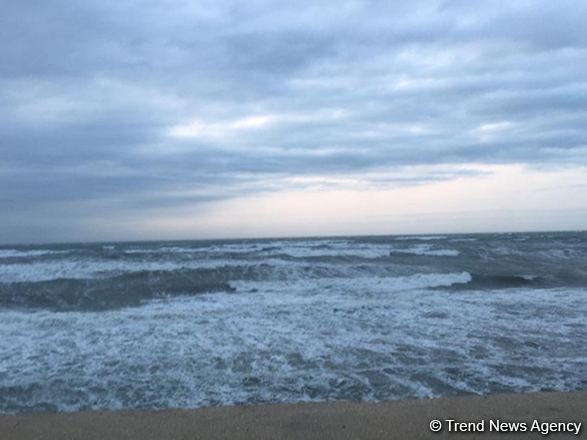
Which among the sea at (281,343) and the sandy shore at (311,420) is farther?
the sea at (281,343)

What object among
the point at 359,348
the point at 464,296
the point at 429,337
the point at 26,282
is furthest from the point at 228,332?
the point at 26,282

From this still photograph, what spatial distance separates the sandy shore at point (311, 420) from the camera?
4051 millimetres

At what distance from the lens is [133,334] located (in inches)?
326

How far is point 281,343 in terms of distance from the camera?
293 inches

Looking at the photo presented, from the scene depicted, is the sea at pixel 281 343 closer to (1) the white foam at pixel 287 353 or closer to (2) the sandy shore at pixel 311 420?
(1) the white foam at pixel 287 353

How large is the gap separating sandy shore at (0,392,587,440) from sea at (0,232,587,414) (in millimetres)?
411

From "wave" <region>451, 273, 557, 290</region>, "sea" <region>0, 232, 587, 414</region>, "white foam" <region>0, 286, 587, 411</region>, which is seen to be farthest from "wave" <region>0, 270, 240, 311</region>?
"wave" <region>451, 273, 557, 290</region>

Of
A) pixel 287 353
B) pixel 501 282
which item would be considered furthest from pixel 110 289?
pixel 501 282

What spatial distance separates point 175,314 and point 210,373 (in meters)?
4.66

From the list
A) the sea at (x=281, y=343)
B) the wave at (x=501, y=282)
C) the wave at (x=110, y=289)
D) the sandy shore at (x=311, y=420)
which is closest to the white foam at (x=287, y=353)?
the sea at (x=281, y=343)

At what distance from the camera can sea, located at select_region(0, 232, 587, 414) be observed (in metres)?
5.38

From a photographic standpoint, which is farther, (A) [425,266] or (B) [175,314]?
(A) [425,266]

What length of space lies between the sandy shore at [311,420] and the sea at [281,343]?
0.41 metres

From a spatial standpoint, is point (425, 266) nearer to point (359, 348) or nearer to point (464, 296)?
point (464, 296)
